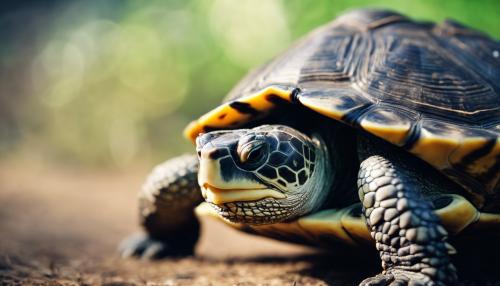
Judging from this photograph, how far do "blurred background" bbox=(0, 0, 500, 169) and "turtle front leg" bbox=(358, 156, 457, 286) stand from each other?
7252 mm

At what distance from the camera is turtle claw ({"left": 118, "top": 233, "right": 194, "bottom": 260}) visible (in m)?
3.85

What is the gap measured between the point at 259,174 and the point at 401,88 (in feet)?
3.69

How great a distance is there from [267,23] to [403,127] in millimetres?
8001

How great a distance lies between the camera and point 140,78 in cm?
1177

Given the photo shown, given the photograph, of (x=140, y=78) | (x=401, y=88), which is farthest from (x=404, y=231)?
(x=140, y=78)

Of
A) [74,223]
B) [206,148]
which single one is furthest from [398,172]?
[74,223]

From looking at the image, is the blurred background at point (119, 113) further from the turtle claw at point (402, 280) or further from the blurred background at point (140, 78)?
the turtle claw at point (402, 280)

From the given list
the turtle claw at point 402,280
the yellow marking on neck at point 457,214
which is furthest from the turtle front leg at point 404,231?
the yellow marking on neck at point 457,214

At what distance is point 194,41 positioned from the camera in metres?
11.5

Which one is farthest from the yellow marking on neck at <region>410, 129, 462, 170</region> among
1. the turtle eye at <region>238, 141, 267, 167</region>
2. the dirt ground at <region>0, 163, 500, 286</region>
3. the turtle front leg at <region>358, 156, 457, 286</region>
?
the turtle eye at <region>238, 141, 267, 167</region>

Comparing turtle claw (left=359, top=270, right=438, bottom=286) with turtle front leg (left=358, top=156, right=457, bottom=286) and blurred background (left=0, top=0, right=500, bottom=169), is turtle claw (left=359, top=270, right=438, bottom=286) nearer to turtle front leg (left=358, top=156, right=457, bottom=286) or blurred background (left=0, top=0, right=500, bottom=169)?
turtle front leg (left=358, top=156, right=457, bottom=286)

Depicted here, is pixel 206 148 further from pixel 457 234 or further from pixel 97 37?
pixel 97 37

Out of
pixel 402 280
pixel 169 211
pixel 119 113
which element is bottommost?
pixel 402 280

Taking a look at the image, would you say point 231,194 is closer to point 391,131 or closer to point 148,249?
point 391,131
